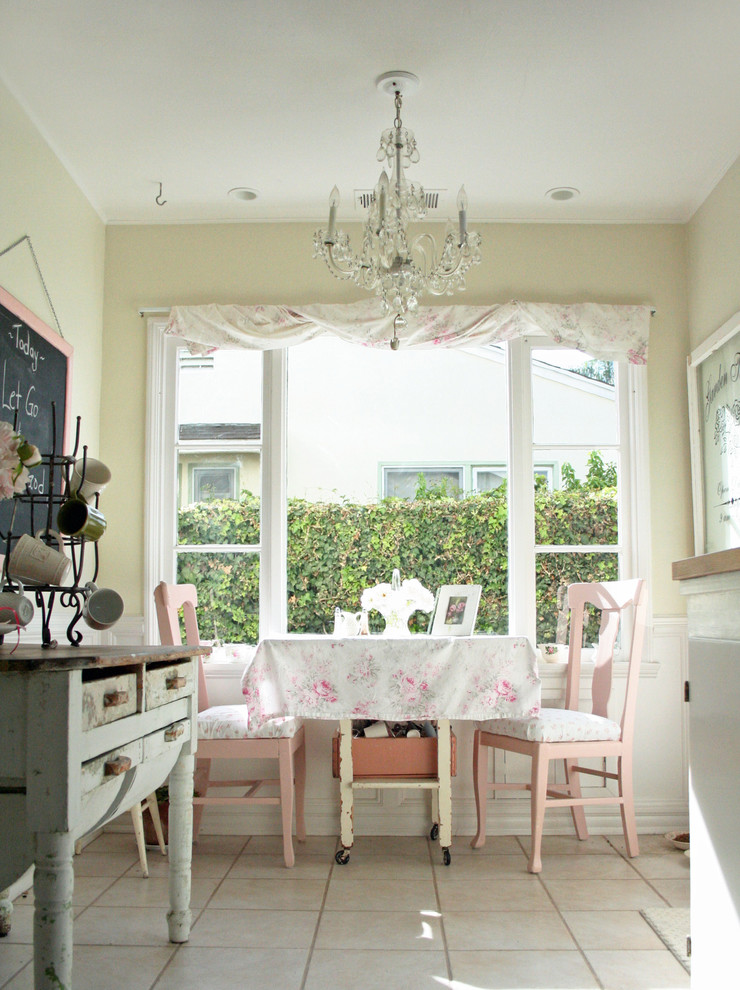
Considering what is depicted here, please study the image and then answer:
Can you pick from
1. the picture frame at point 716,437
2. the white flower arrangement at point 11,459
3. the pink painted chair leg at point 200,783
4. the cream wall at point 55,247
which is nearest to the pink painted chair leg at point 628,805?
the picture frame at point 716,437

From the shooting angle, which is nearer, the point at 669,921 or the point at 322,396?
the point at 669,921

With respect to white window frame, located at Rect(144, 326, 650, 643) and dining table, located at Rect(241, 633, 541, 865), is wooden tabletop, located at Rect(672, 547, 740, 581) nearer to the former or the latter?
dining table, located at Rect(241, 633, 541, 865)

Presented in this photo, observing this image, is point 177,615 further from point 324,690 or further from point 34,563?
point 34,563

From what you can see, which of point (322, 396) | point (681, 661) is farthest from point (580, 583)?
point (322, 396)

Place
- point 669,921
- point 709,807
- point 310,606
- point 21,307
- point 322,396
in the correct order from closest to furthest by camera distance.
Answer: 1. point 709,807
2. point 669,921
3. point 21,307
4. point 310,606
5. point 322,396

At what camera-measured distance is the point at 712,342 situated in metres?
3.60

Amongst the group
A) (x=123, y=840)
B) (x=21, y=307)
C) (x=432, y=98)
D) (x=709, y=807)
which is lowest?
(x=123, y=840)

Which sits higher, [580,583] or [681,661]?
[580,583]

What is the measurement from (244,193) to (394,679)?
2154 millimetres

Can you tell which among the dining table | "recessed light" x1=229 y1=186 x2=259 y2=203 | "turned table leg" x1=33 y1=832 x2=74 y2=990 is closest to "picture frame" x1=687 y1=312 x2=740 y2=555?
the dining table

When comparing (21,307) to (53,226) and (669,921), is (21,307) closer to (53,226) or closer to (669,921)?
(53,226)

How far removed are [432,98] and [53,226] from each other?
4.99 ft

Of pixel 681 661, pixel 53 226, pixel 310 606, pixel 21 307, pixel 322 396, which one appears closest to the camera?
pixel 21 307

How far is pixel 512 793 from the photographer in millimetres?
3758
